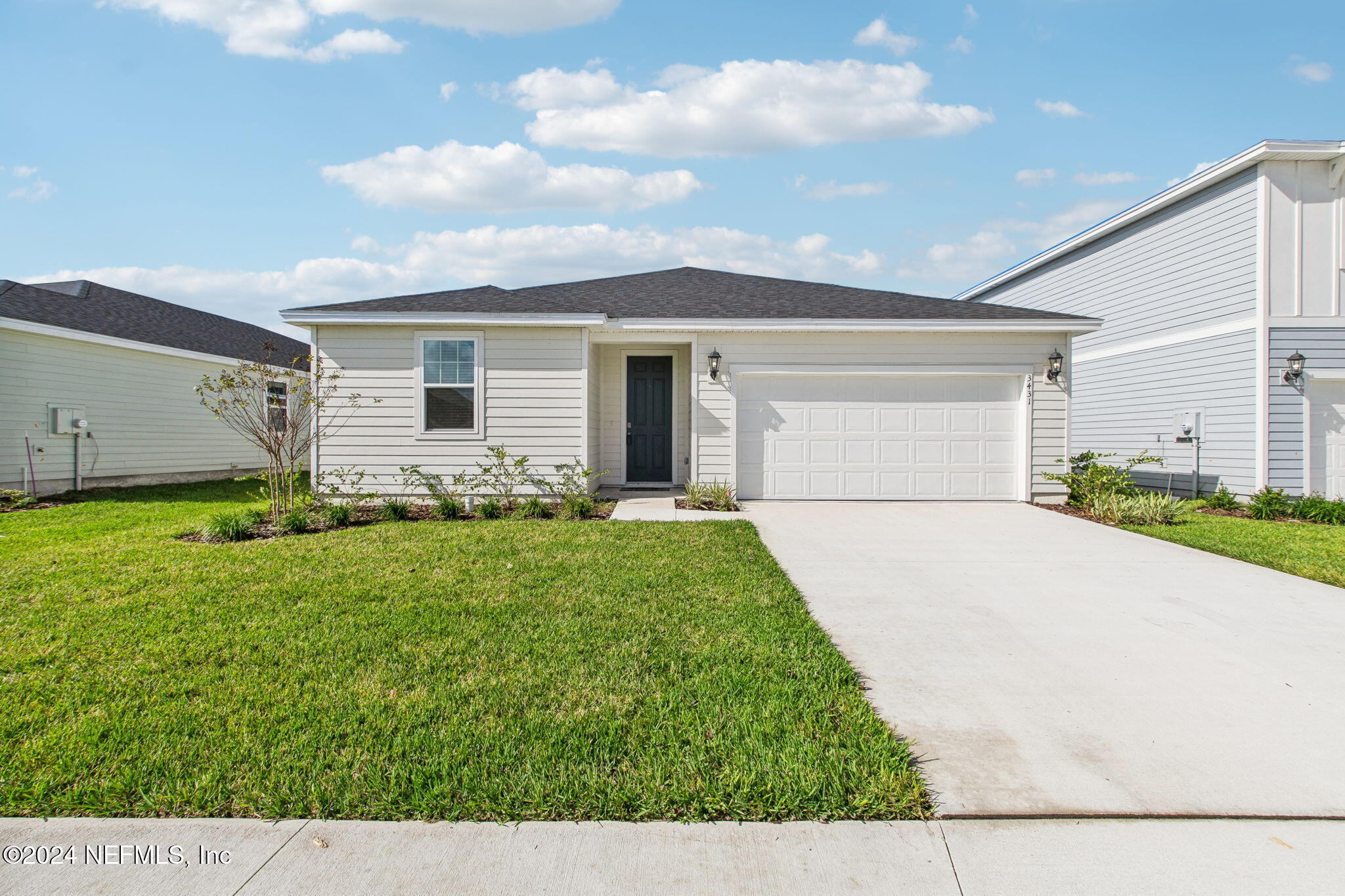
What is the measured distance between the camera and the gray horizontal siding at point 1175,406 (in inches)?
410

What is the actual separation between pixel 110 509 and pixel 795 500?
10.2 m

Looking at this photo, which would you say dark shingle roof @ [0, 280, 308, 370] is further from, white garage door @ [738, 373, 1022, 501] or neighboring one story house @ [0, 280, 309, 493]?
white garage door @ [738, 373, 1022, 501]

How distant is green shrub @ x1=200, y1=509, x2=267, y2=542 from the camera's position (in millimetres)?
7047

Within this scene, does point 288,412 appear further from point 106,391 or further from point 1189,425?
point 1189,425

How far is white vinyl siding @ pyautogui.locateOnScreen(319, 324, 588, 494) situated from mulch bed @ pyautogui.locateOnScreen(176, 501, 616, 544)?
756 millimetres

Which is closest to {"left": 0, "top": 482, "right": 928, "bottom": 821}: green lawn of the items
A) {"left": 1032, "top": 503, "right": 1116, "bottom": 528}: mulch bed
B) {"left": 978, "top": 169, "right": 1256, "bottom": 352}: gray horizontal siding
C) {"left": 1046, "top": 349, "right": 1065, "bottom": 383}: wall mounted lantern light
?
{"left": 1032, "top": 503, "right": 1116, "bottom": 528}: mulch bed

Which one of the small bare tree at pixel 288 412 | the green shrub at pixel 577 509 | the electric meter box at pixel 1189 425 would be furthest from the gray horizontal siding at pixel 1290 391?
the small bare tree at pixel 288 412

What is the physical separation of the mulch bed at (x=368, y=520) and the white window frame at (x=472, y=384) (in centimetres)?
109

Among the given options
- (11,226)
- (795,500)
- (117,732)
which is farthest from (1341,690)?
(11,226)

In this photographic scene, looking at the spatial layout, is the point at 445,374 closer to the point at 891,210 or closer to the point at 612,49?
the point at 612,49

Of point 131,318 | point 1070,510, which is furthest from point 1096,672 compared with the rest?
point 131,318

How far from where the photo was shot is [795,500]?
10.3 meters

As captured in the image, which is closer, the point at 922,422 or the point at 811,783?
the point at 811,783

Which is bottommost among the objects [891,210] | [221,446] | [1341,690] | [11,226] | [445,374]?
[1341,690]
